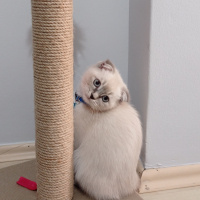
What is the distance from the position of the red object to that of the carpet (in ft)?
0.05

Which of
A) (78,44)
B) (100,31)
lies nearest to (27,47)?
(78,44)

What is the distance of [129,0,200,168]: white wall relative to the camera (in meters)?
1.22

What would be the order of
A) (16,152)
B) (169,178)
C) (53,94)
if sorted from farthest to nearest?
(16,152), (169,178), (53,94)

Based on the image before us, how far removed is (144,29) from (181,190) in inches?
27.9

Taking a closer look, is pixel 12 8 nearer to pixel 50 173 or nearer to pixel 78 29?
pixel 78 29

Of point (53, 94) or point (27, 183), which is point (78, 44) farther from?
point (27, 183)

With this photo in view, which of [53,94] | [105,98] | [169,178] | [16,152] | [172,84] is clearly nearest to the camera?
[53,94]

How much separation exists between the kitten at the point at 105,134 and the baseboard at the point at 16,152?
428 mm

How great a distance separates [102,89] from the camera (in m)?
1.11

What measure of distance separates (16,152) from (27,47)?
0.52 metres

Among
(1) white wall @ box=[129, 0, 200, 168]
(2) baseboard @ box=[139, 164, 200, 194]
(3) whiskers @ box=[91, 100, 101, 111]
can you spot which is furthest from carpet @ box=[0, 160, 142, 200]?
(3) whiskers @ box=[91, 100, 101, 111]

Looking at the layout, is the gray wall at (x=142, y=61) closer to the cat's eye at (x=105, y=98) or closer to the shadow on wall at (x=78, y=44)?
the shadow on wall at (x=78, y=44)

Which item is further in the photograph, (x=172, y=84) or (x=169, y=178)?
(x=169, y=178)

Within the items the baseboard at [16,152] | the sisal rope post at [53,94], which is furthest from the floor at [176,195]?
the baseboard at [16,152]
